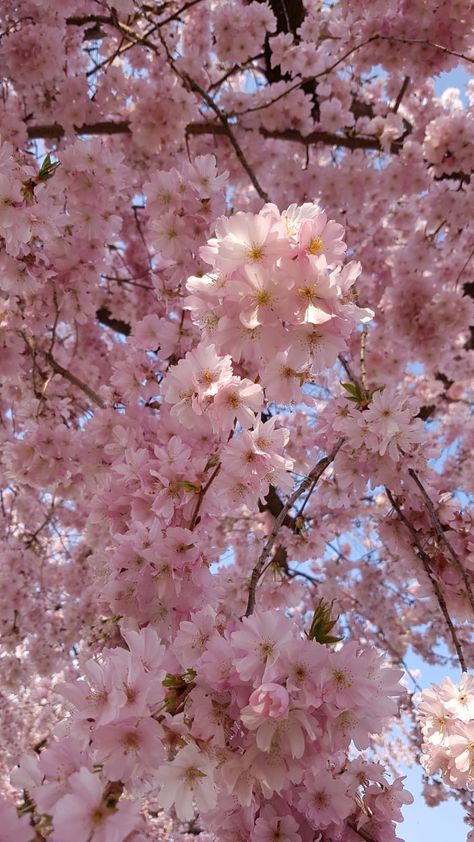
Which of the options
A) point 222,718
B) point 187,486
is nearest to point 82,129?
point 187,486

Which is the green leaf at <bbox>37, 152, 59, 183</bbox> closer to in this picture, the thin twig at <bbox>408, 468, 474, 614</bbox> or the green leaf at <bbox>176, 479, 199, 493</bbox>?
the green leaf at <bbox>176, 479, 199, 493</bbox>

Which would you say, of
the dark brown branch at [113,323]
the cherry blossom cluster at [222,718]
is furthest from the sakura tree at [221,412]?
the dark brown branch at [113,323]

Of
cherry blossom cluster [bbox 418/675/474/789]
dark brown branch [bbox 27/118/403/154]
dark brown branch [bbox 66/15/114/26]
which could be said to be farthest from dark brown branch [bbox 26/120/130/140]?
cherry blossom cluster [bbox 418/675/474/789]

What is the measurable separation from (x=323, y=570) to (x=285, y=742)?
225 inches

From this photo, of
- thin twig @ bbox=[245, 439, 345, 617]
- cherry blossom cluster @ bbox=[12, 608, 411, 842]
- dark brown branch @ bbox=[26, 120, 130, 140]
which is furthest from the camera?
dark brown branch @ bbox=[26, 120, 130, 140]

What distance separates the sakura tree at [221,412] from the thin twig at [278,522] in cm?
3

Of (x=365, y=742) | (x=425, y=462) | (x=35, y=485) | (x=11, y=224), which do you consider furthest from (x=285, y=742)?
(x=35, y=485)

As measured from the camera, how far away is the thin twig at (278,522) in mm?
1392

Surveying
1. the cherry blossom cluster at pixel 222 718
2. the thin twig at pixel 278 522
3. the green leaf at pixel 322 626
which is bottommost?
the cherry blossom cluster at pixel 222 718

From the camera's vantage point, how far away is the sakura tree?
3.78 feet

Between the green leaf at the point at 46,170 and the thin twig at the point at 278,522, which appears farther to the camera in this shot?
the green leaf at the point at 46,170

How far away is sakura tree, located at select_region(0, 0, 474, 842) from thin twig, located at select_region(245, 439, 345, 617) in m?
0.03

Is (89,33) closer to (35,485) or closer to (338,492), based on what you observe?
(35,485)

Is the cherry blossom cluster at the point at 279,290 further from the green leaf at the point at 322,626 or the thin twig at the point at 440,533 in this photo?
the thin twig at the point at 440,533
